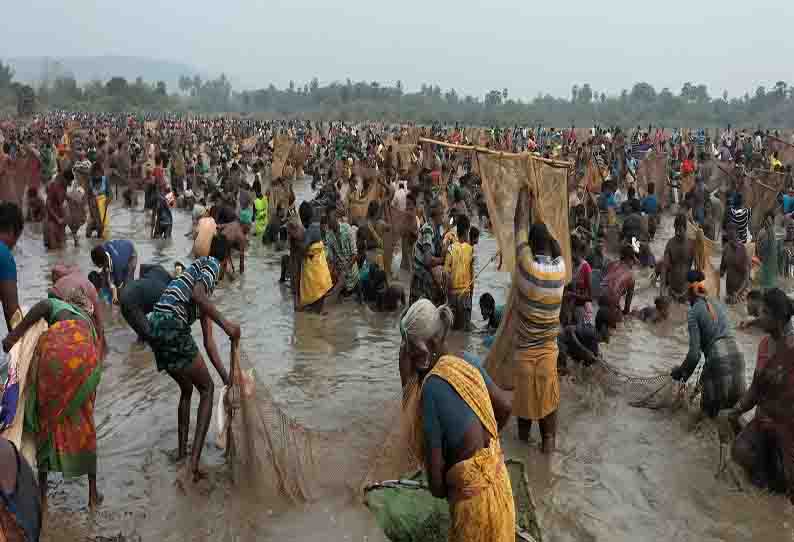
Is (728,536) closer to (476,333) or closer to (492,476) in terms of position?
(492,476)

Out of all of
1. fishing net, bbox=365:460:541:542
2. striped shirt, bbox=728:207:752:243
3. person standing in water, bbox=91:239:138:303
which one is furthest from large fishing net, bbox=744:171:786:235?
fishing net, bbox=365:460:541:542

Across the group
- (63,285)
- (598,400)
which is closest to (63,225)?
(63,285)

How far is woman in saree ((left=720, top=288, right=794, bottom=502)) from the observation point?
4312 millimetres

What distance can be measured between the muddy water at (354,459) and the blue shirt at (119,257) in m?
0.58

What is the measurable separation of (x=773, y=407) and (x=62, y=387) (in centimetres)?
403

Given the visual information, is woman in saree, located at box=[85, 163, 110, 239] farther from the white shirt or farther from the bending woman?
the bending woman

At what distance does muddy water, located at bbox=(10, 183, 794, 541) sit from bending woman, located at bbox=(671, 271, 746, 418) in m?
0.34

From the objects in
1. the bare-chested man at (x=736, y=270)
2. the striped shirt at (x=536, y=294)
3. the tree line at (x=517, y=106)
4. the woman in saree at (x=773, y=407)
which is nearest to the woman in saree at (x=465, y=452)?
the striped shirt at (x=536, y=294)

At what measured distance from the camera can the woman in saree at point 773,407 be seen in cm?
431

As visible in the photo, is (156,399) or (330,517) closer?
(330,517)

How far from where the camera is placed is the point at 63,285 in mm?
4297

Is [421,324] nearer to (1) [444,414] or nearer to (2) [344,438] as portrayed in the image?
(1) [444,414]

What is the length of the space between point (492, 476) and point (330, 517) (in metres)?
1.86

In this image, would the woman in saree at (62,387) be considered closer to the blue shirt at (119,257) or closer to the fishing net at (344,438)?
the fishing net at (344,438)
